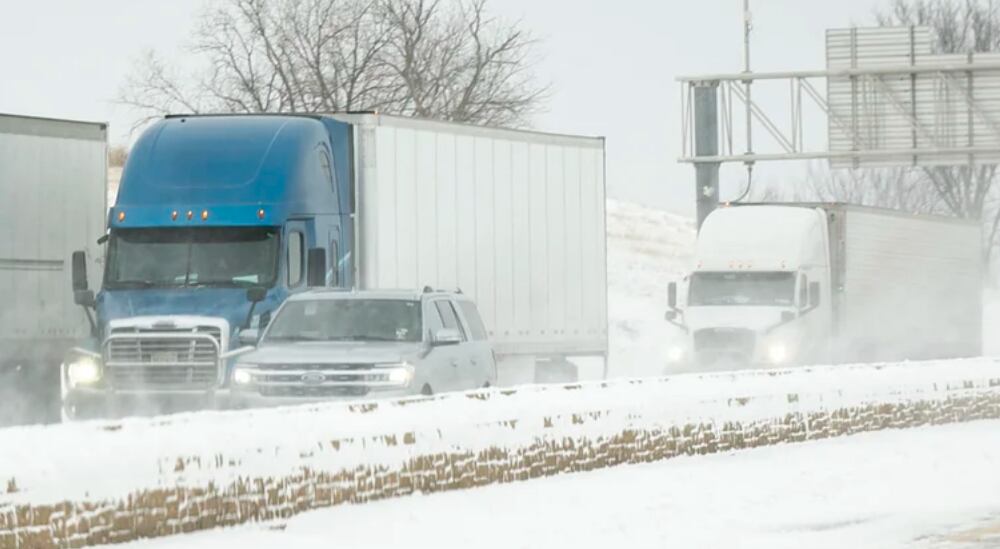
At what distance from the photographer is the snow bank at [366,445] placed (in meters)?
11.6

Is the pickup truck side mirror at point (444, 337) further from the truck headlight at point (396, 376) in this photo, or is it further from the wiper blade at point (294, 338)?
the wiper blade at point (294, 338)

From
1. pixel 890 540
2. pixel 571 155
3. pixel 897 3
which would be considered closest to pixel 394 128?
pixel 571 155

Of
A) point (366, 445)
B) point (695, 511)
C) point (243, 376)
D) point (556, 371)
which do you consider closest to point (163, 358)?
point (243, 376)

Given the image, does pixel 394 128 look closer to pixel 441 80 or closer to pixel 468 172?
pixel 468 172

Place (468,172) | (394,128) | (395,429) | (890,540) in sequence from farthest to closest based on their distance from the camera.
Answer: (468,172)
(394,128)
(395,429)
(890,540)

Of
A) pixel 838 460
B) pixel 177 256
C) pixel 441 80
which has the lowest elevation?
pixel 838 460

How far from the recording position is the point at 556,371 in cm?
3058

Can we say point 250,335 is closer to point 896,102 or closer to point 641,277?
point 896,102

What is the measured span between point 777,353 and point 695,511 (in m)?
20.2

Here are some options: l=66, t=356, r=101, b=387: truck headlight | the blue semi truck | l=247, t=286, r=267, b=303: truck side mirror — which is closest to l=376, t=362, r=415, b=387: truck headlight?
the blue semi truck

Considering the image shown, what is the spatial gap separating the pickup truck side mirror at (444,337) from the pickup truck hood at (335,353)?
15 centimetres

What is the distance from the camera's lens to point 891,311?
4138 cm

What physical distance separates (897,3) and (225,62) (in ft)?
99.1

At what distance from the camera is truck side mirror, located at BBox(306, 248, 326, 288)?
23.9 metres
